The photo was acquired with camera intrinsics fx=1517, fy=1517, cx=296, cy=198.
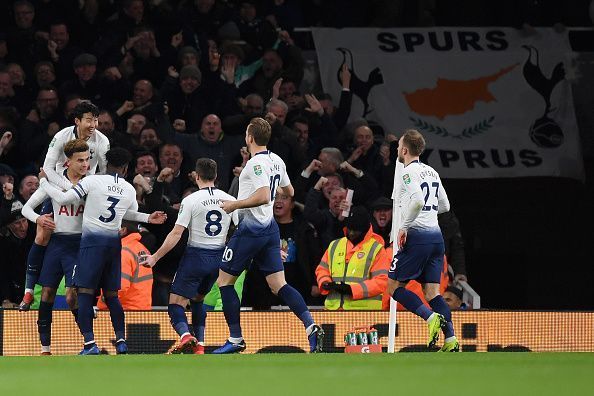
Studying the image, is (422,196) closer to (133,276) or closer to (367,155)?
(133,276)

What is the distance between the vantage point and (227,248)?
41.1ft

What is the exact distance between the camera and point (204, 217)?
42.7 feet

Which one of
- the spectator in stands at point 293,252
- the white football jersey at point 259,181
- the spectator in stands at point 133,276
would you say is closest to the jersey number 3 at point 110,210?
the white football jersey at point 259,181

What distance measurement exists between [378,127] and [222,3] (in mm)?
2415

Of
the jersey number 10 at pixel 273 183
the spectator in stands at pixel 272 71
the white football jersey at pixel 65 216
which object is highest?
the spectator in stands at pixel 272 71

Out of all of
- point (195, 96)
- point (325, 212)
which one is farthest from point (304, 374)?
point (195, 96)

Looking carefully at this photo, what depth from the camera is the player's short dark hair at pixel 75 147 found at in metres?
12.5

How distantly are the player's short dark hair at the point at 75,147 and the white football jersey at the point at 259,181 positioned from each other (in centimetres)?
134

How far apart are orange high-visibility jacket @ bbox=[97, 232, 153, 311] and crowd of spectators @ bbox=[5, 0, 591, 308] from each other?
69 centimetres

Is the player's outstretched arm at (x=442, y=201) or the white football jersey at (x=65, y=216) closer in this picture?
the player's outstretched arm at (x=442, y=201)

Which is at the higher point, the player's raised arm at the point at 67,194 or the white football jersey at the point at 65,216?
the player's raised arm at the point at 67,194

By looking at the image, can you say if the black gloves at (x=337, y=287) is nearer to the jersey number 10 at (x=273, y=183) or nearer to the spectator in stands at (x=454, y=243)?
the spectator in stands at (x=454, y=243)

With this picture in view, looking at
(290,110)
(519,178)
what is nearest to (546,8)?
(519,178)

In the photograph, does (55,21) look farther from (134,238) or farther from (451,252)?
(451,252)
